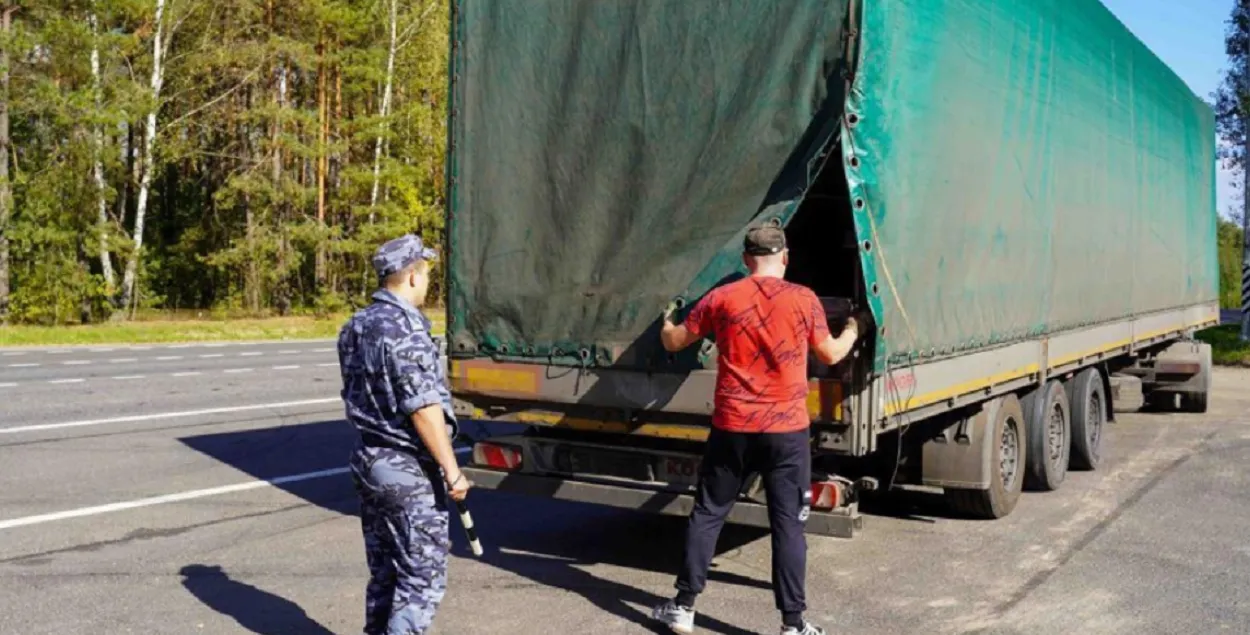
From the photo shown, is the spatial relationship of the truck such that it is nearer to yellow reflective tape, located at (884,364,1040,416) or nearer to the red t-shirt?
yellow reflective tape, located at (884,364,1040,416)

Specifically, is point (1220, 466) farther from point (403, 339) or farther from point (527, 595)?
point (403, 339)

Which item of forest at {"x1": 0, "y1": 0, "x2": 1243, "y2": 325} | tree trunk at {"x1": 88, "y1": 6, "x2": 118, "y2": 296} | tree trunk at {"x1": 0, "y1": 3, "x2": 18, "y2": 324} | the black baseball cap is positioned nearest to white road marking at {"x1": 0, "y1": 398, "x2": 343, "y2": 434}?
the black baseball cap

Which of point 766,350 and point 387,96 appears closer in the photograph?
point 766,350

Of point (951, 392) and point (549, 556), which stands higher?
point (951, 392)

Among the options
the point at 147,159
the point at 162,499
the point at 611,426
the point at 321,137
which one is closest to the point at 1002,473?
the point at 611,426

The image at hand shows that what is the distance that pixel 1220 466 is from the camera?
10742 mm

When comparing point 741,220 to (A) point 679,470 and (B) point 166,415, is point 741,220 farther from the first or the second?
(B) point 166,415

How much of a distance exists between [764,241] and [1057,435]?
4.92 m

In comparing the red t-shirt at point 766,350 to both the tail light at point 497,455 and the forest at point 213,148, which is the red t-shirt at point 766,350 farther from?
the forest at point 213,148

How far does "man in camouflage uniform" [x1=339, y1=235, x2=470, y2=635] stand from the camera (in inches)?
176

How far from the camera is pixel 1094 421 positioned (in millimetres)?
10344

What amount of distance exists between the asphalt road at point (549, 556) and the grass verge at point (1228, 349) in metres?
14.3

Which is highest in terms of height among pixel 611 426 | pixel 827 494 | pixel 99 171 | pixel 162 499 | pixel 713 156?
pixel 99 171

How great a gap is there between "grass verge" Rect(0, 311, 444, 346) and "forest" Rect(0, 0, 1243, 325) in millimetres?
2678
